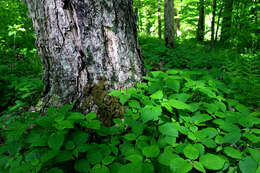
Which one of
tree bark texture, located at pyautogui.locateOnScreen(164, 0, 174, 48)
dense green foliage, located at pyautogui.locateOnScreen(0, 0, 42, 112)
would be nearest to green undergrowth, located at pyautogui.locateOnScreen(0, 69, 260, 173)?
dense green foliage, located at pyautogui.locateOnScreen(0, 0, 42, 112)

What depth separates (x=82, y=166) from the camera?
92cm

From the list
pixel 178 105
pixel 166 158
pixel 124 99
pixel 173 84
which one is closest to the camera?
pixel 166 158

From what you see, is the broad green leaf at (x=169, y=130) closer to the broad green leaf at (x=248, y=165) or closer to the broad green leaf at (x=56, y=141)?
the broad green leaf at (x=248, y=165)

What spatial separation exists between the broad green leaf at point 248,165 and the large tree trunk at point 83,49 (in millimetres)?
991

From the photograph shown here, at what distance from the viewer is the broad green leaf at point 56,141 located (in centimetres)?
87

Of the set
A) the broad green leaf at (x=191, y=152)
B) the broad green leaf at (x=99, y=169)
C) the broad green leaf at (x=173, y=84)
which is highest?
the broad green leaf at (x=173, y=84)

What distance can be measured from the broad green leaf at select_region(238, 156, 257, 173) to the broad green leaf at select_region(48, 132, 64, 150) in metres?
1.07

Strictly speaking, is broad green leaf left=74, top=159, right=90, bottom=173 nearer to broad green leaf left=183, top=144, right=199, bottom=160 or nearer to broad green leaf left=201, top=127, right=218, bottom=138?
broad green leaf left=183, top=144, right=199, bottom=160

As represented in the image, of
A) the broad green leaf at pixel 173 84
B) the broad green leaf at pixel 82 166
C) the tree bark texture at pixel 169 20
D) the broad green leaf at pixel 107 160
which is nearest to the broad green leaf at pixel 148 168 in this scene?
the broad green leaf at pixel 107 160

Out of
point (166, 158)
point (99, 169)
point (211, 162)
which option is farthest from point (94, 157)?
point (211, 162)

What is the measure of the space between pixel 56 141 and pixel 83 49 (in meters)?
0.80

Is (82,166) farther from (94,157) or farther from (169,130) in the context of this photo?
(169,130)

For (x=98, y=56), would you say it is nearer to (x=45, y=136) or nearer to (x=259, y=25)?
(x=45, y=136)

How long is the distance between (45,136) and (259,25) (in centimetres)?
612
